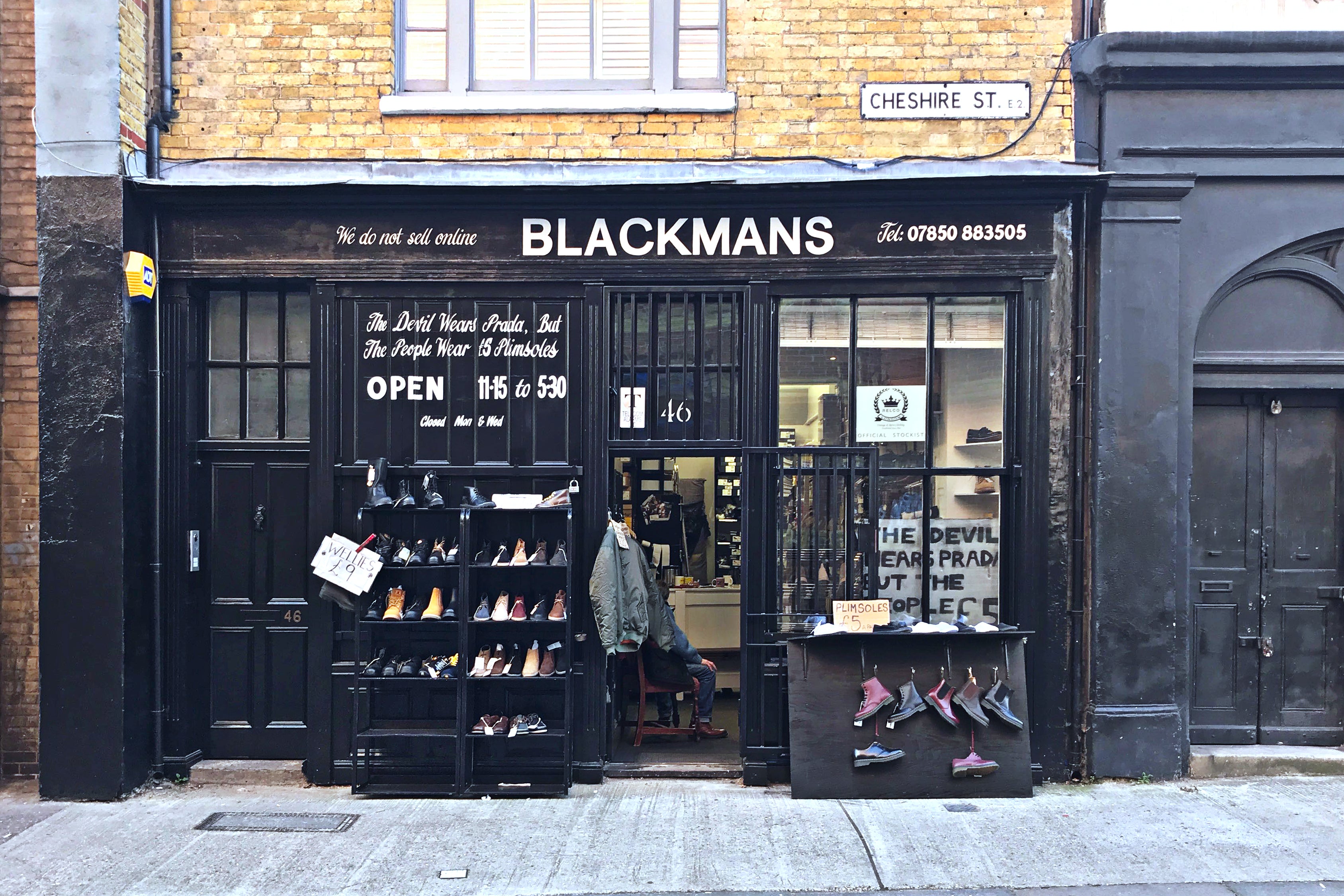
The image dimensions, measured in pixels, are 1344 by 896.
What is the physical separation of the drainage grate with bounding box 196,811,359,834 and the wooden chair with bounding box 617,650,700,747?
230 centimetres

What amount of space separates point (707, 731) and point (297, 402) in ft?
13.8

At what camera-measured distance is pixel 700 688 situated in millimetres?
7570

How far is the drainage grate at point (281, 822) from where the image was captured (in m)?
5.93

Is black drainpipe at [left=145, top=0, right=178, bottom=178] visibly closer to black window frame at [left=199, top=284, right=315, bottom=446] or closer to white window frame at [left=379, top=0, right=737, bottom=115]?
black window frame at [left=199, top=284, right=315, bottom=446]

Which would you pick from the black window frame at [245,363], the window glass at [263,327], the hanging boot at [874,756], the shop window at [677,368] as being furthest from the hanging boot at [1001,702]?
the window glass at [263,327]

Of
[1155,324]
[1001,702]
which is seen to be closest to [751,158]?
[1155,324]

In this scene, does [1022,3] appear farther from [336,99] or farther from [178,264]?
[178,264]

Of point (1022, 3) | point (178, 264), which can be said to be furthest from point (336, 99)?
point (1022, 3)

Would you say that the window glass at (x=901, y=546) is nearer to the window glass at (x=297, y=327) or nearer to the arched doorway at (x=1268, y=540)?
the arched doorway at (x=1268, y=540)

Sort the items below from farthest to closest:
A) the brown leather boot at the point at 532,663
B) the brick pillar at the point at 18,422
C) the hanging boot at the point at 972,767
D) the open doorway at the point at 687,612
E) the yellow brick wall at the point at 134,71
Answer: the open doorway at the point at 687,612 → the brick pillar at the point at 18,422 → the brown leather boot at the point at 532,663 → the yellow brick wall at the point at 134,71 → the hanging boot at the point at 972,767

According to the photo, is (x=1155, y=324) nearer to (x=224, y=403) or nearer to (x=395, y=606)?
(x=395, y=606)

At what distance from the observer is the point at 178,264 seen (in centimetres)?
682

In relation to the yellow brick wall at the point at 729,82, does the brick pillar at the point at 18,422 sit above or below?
below

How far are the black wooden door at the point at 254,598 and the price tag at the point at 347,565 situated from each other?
0.49 metres
